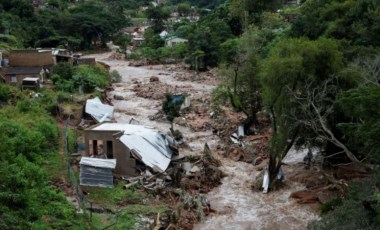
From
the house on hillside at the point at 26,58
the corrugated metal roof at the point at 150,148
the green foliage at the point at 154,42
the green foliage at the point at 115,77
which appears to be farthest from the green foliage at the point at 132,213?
the green foliage at the point at 154,42

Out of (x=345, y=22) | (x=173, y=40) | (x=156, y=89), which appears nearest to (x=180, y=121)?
(x=156, y=89)

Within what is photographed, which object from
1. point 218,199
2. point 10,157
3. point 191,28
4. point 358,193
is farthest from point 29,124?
point 191,28

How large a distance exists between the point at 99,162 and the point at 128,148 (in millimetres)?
1494

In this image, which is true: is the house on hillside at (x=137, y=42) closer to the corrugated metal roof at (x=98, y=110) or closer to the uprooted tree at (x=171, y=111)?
the corrugated metal roof at (x=98, y=110)

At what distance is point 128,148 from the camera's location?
21094 mm

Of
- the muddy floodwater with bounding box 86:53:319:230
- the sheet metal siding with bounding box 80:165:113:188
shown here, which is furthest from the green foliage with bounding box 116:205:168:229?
the sheet metal siding with bounding box 80:165:113:188

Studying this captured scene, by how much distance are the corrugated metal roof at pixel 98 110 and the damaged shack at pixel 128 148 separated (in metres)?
6.94

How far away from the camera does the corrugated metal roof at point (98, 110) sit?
30219 millimetres

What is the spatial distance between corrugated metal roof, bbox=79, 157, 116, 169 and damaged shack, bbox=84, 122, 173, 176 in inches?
Answer: 32.9

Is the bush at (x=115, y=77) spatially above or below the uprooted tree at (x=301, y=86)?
below

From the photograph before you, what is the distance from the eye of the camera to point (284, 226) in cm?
1831

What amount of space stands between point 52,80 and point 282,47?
72.4 feet

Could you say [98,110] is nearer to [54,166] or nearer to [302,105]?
[54,166]

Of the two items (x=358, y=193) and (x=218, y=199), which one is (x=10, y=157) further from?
(x=358, y=193)
